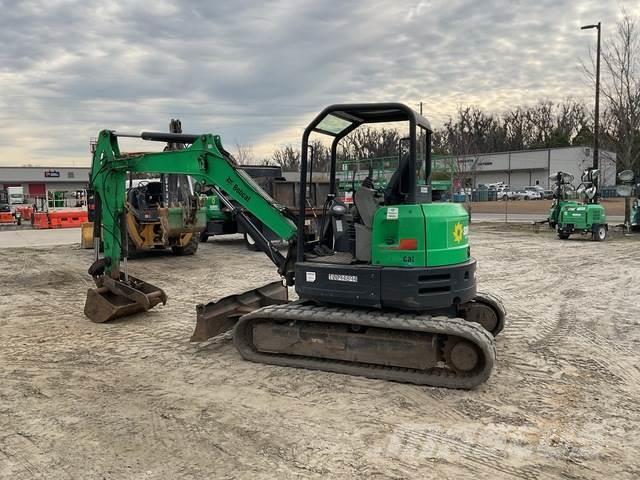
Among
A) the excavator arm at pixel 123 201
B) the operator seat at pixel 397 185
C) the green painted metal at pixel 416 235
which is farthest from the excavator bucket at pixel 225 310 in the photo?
the operator seat at pixel 397 185

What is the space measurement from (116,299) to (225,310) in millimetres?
2164

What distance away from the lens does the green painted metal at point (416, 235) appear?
537 centimetres

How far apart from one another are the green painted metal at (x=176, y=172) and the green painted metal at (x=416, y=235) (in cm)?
138

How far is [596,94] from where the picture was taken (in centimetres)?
2231

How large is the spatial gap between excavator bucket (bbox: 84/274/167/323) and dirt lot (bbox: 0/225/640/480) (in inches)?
6.7

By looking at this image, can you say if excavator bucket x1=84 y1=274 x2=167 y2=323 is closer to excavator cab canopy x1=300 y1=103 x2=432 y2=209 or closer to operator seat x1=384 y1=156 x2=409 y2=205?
excavator cab canopy x1=300 y1=103 x2=432 y2=209

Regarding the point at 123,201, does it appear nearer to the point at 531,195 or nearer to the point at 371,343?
the point at 371,343

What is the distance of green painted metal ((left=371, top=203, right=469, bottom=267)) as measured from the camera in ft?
17.6

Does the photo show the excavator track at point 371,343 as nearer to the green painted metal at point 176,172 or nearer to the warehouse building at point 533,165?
the green painted metal at point 176,172

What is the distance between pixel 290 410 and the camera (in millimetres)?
4797

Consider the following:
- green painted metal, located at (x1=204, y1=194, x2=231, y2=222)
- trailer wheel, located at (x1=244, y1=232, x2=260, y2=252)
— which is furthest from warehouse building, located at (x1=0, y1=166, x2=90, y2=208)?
trailer wheel, located at (x1=244, y1=232, x2=260, y2=252)

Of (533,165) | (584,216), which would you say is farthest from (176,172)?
(533,165)

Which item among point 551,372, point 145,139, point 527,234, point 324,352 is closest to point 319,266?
point 324,352

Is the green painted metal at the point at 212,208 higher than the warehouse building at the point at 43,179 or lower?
lower
